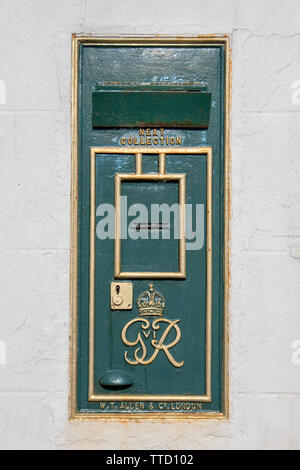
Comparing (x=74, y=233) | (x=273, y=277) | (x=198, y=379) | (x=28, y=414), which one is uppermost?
(x=74, y=233)

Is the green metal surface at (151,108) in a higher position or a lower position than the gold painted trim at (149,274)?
higher

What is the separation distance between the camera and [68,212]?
3891 millimetres

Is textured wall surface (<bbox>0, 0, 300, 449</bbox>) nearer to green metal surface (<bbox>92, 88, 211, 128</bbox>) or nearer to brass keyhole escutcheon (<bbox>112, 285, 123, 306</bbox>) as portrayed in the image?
green metal surface (<bbox>92, 88, 211, 128</bbox>)

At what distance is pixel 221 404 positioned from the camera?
390 cm

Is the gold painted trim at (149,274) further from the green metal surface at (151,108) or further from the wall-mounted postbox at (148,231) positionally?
the green metal surface at (151,108)

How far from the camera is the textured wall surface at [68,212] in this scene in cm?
386

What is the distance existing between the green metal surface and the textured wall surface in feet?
0.81

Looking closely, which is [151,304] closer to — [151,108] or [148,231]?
[148,231]

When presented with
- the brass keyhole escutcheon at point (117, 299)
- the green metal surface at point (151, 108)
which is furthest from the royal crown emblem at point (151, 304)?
the green metal surface at point (151, 108)

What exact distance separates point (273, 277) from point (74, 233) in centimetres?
147

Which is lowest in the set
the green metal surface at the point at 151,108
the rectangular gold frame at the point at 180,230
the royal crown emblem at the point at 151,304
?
the royal crown emblem at the point at 151,304

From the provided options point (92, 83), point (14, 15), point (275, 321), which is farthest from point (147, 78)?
point (275, 321)

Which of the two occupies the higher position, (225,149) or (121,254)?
(225,149)
